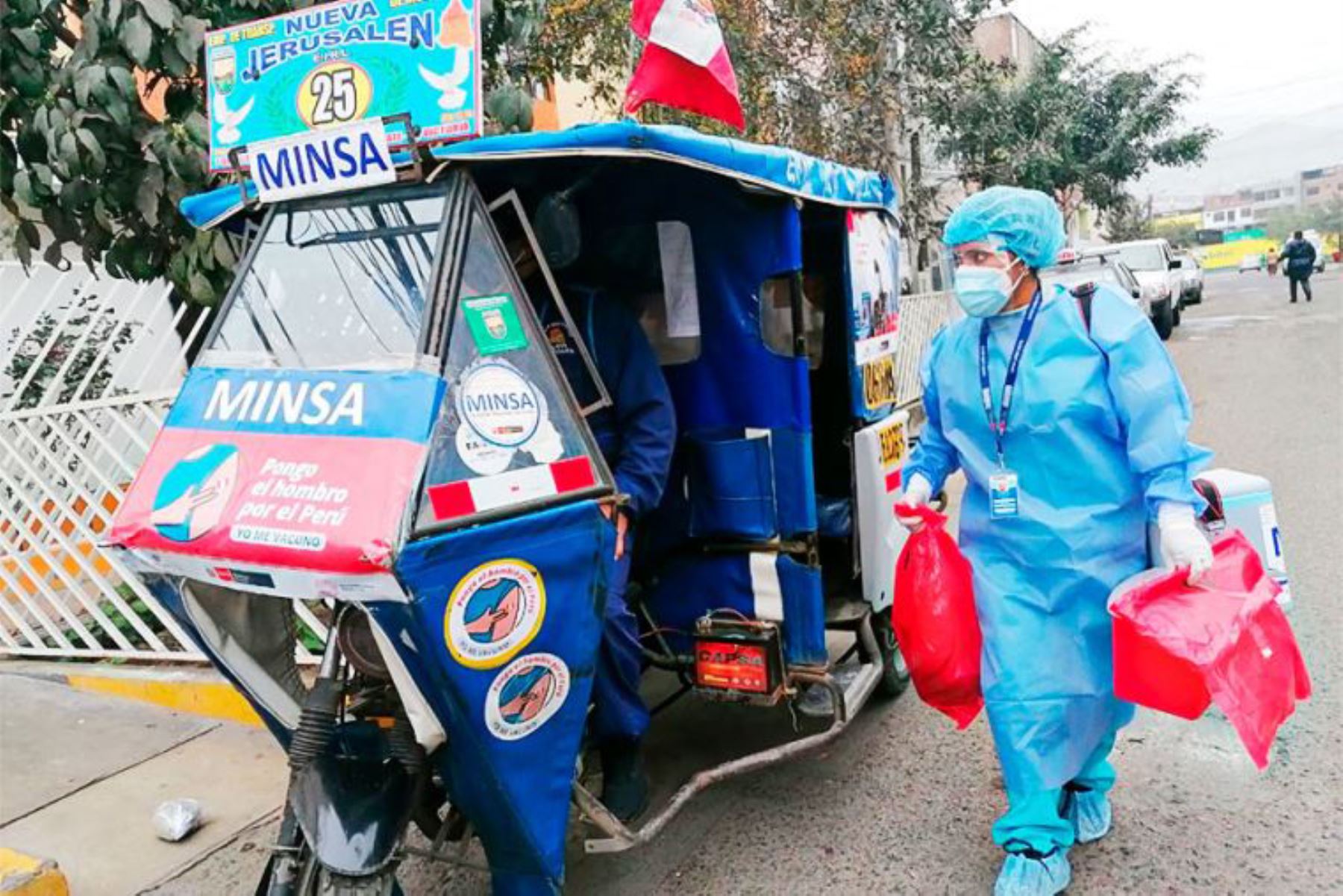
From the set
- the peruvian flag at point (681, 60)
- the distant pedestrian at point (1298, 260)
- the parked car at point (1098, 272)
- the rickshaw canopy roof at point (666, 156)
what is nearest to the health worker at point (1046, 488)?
the rickshaw canopy roof at point (666, 156)

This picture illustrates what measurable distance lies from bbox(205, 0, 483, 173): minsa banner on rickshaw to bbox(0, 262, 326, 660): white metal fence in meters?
2.32

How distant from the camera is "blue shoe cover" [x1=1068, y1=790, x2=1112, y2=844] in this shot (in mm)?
2961

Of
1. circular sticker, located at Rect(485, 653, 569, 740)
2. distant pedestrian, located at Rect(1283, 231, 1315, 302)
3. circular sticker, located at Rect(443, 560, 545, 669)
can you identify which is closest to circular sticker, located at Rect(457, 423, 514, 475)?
circular sticker, located at Rect(443, 560, 545, 669)

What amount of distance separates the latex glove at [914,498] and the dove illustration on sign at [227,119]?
203cm

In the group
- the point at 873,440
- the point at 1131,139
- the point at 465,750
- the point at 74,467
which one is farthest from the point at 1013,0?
the point at 465,750

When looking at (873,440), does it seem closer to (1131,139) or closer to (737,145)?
(737,145)

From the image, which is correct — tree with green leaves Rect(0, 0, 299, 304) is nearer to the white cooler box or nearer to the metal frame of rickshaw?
the metal frame of rickshaw

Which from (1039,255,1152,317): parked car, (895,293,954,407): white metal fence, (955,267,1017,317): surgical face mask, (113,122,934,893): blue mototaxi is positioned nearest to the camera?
(113,122,934,893): blue mototaxi

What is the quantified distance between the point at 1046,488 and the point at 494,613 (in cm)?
149

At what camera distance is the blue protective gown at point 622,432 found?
2803mm

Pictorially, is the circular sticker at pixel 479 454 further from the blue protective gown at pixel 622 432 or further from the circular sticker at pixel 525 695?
the blue protective gown at pixel 622 432

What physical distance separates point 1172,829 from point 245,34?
11.0 feet

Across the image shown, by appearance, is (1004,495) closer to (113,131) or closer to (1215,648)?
(1215,648)

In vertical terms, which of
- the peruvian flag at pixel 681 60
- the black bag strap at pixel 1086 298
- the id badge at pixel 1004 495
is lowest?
the id badge at pixel 1004 495
